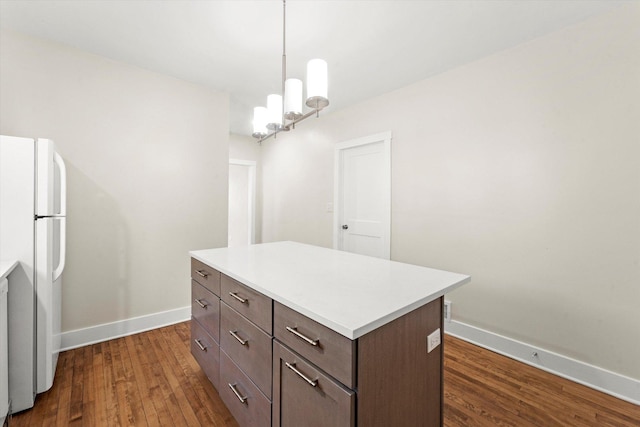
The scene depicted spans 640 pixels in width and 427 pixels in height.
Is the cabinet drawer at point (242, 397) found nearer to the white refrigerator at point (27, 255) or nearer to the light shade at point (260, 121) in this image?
the white refrigerator at point (27, 255)

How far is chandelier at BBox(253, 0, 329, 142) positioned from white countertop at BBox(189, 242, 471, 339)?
87 centimetres

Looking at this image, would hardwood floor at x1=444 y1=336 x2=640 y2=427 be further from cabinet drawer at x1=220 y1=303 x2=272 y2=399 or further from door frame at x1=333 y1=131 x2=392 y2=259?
door frame at x1=333 y1=131 x2=392 y2=259

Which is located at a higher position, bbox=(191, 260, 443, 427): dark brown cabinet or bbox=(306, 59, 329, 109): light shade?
bbox=(306, 59, 329, 109): light shade

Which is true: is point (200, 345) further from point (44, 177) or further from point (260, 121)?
point (260, 121)

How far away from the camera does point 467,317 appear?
2488mm

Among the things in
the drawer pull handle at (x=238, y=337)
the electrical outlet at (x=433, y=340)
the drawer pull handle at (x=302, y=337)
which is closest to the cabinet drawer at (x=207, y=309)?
the drawer pull handle at (x=238, y=337)

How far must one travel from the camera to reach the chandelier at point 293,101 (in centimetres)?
151

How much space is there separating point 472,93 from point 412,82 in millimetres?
620

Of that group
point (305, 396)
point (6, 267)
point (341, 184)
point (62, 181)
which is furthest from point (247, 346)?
point (341, 184)

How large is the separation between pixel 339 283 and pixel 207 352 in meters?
1.10

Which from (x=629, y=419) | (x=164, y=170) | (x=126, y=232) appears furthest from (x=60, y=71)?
(x=629, y=419)

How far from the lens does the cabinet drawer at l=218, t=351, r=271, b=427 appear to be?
3.91 ft

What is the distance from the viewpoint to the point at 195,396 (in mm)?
1738

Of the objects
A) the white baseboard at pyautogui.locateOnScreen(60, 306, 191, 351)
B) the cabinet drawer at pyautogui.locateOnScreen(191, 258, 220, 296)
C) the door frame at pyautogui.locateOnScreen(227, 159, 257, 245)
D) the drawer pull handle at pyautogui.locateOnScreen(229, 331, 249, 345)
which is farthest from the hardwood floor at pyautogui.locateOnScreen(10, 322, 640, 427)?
the door frame at pyautogui.locateOnScreen(227, 159, 257, 245)
